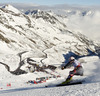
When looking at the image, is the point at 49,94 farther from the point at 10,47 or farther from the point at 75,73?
the point at 10,47

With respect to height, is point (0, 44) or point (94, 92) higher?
point (0, 44)

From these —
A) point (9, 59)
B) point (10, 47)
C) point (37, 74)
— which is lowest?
point (37, 74)

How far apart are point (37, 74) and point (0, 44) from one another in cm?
6326

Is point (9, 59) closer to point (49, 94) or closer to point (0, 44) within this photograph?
point (0, 44)

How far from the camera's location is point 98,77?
48.4 feet

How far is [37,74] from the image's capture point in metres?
40.0

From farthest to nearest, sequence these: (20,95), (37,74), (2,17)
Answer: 1. (2,17)
2. (37,74)
3. (20,95)

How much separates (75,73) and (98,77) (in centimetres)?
226

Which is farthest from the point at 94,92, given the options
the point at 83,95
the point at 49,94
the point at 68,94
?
the point at 49,94

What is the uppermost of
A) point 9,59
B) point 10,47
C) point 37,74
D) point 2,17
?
point 2,17

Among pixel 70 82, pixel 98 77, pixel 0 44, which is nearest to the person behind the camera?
pixel 98 77

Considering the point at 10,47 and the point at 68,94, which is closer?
the point at 68,94

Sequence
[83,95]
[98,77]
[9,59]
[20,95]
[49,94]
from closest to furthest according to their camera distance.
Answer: [83,95]
[49,94]
[20,95]
[98,77]
[9,59]

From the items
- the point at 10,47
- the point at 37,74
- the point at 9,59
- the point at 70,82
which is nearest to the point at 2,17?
the point at 10,47
